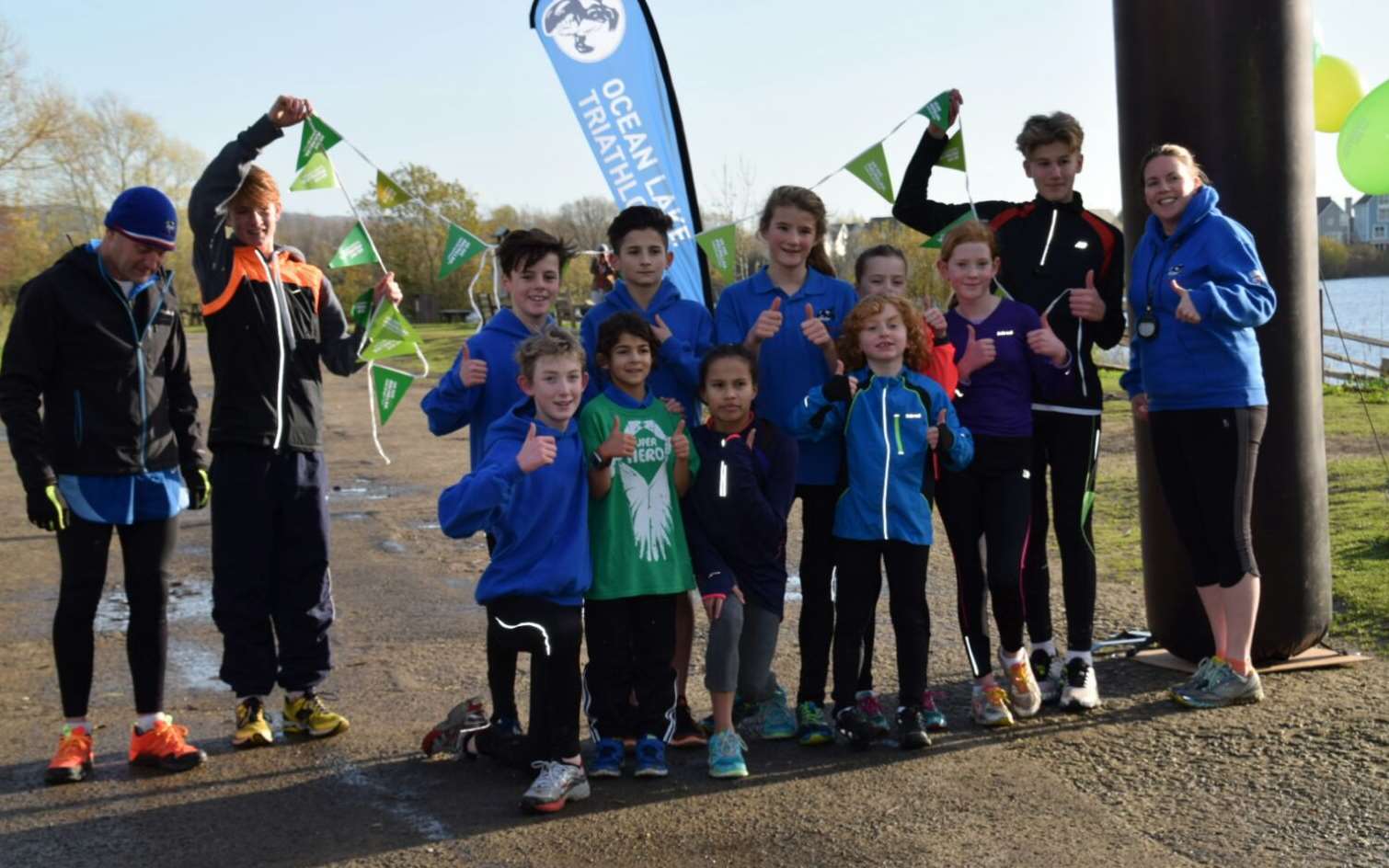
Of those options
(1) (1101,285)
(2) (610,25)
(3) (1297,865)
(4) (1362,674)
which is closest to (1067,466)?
(1) (1101,285)

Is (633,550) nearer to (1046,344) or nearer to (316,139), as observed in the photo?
(1046,344)

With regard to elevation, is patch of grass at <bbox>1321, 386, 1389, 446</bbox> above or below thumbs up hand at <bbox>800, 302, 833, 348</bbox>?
below

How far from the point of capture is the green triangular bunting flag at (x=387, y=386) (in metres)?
5.82

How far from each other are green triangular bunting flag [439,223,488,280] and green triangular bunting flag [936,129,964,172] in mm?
2116

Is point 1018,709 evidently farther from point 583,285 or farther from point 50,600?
point 583,285

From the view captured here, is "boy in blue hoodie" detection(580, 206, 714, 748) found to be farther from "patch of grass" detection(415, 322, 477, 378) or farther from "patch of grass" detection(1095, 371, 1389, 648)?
"patch of grass" detection(415, 322, 477, 378)

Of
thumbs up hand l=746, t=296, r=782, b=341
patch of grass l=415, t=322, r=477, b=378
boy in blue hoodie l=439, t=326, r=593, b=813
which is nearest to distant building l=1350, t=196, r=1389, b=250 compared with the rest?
thumbs up hand l=746, t=296, r=782, b=341

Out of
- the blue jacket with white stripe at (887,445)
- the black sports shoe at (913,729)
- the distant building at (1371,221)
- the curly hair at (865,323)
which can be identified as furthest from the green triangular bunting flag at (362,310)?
the distant building at (1371,221)

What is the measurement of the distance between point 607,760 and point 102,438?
2.20m

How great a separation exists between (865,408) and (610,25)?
14.4 ft

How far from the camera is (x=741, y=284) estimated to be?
5.43m

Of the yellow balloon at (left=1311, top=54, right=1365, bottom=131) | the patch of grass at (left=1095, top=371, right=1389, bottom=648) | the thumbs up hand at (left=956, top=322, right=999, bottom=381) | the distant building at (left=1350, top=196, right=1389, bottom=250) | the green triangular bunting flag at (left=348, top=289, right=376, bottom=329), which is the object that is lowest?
the patch of grass at (left=1095, top=371, right=1389, bottom=648)

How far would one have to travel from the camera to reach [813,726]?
5152 mm

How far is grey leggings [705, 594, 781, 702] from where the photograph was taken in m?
4.95
